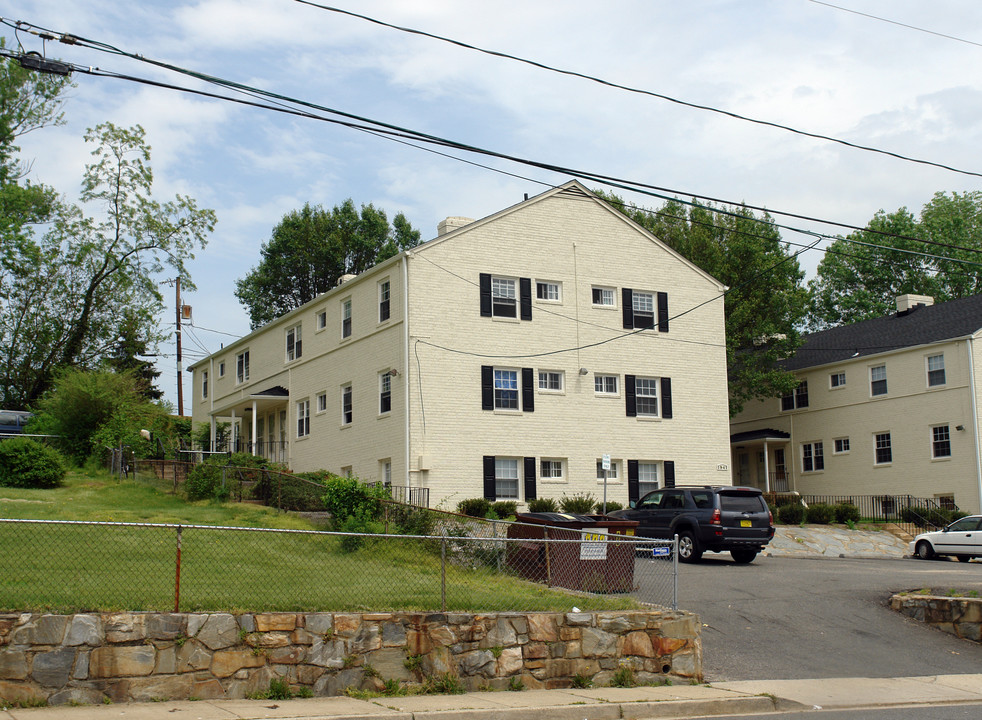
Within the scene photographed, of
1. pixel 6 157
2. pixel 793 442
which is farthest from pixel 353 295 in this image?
pixel 793 442

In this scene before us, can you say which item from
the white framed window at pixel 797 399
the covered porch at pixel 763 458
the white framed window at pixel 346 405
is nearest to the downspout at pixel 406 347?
the white framed window at pixel 346 405

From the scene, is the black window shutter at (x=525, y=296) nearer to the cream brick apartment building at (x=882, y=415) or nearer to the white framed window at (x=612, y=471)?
the white framed window at (x=612, y=471)

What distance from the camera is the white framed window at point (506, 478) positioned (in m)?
31.1

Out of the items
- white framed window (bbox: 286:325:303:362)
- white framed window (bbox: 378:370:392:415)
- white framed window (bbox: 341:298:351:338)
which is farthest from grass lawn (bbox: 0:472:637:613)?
white framed window (bbox: 286:325:303:362)

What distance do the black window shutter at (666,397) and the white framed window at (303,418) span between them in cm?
1315

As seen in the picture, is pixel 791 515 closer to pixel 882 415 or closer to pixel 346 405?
pixel 882 415

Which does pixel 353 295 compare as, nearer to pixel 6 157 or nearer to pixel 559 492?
pixel 559 492

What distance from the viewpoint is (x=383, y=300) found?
32.3 metres

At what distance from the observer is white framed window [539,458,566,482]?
1256 inches

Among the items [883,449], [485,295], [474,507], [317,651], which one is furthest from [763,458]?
[317,651]

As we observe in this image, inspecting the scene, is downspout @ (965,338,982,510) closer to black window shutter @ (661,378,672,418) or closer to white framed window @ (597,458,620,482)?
black window shutter @ (661,378,672,418)

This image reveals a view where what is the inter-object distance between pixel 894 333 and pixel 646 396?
626 inches

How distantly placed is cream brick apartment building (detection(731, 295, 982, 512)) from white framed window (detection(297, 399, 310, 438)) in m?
20.4

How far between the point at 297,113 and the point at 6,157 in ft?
118
